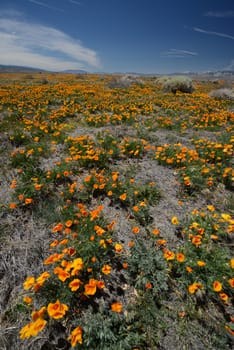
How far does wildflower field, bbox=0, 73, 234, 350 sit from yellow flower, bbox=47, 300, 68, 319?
0.01 meters

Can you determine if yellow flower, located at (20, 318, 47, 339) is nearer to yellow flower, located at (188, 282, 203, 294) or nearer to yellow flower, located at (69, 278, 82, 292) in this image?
yellow flower, located at (69, 278, 82, 292)

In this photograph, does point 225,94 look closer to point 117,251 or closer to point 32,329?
point 117,251

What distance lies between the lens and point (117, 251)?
2703 mm

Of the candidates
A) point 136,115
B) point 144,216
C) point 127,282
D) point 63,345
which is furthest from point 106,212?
point 136,115

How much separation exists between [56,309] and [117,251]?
1.05 m

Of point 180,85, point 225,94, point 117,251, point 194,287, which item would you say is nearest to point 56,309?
point 117,251

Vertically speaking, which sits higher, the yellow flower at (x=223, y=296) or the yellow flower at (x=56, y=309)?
the yellow flower at (x=56, y=309)

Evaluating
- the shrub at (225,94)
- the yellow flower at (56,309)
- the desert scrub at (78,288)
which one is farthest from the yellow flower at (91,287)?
the shrub at (225,94)

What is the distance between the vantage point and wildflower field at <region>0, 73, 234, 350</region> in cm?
202

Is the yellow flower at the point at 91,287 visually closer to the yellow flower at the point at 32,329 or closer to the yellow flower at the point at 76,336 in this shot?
the yellow flower at the point at 76,336

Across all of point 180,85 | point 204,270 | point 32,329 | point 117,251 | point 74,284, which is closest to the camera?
point 32,329

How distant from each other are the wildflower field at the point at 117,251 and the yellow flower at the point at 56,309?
11 millimetres

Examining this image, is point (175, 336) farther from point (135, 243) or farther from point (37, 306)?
point (37, 306)

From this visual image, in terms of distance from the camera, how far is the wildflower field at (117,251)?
79.4 inches
